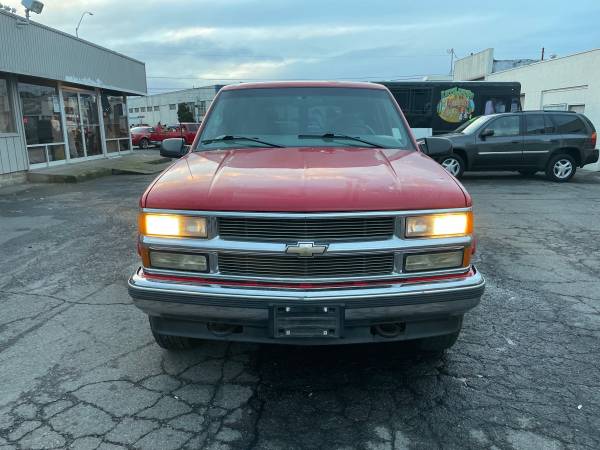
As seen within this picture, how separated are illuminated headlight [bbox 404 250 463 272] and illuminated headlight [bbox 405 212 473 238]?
0.11 m

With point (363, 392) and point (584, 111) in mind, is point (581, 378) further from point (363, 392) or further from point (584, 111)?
point (584, 111)

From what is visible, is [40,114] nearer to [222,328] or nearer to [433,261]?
[222,328]

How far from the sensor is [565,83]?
17.9 metres

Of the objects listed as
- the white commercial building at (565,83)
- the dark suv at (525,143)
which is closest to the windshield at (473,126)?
the dark suv at (525,143)

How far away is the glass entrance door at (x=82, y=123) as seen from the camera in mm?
16328

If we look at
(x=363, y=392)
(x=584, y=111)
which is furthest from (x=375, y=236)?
(x=584, y=111)

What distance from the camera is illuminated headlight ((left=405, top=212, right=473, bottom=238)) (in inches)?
105

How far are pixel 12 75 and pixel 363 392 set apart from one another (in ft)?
45.4

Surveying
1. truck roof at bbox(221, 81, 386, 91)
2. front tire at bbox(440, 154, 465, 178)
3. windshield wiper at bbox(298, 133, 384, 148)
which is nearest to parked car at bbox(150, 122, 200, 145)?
front tire at bbox(440, 154, 465, 178)

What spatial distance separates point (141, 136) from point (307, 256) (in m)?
28.4

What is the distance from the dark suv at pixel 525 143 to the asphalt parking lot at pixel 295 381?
302 inches

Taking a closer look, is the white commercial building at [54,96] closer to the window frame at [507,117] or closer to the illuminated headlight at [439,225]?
the window frame at [507,117]

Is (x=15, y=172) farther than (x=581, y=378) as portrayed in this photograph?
Yes

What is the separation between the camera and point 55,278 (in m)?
5.18
